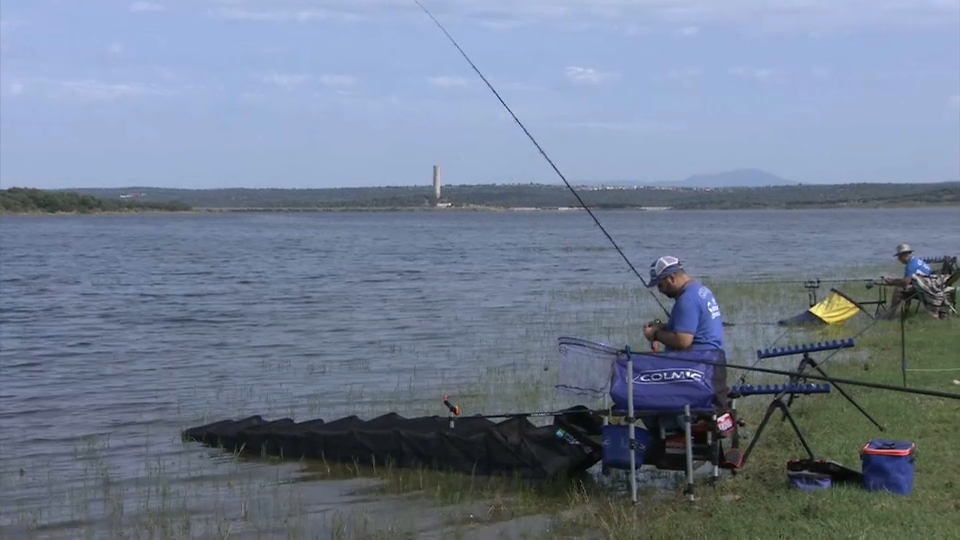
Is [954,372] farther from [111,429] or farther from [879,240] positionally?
[879,240]

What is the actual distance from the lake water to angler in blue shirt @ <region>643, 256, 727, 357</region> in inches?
103

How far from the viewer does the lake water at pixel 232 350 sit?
9.54m

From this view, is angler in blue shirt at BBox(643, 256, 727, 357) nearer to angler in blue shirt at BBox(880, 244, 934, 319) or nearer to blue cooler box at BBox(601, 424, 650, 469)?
blue cooler box at BBox(601, 424, 650, 469)

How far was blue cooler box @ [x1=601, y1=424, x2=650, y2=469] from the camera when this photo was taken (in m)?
8.07

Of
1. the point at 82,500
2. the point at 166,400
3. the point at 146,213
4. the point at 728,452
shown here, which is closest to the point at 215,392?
the point at 166,400

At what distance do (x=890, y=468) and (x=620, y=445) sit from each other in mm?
1740

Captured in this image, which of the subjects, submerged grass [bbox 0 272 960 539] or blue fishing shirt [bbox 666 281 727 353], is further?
blue fishing shirt [bbox 666 281 727 353]

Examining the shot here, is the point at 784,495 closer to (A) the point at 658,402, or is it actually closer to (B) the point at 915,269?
(A) the point at 658,402

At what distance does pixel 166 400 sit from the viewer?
1361cm

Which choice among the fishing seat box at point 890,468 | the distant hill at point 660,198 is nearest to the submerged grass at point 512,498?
the fishing seat box at point 890,468

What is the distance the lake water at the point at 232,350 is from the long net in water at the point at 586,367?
6.46ft

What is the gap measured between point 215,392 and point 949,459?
8665mm

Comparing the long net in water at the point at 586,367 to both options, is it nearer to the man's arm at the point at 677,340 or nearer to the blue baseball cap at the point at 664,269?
the man's arm at the point at 677,340

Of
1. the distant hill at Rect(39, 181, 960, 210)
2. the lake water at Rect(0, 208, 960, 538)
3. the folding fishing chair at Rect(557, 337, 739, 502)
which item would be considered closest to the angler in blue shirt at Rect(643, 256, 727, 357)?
the folding fishing chair at Rect(557, 337, 739, 502)
